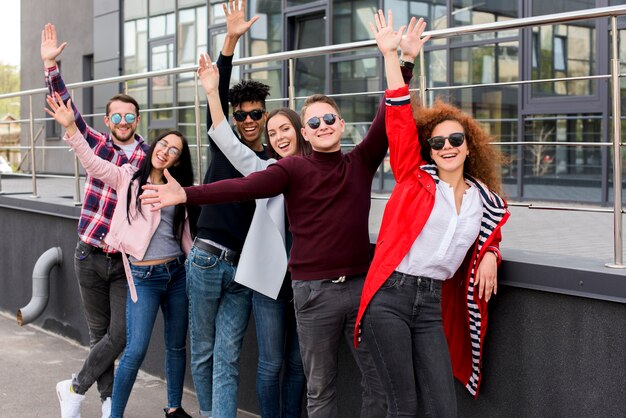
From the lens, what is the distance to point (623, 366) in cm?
336

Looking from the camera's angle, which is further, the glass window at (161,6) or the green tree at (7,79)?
the green tree at (7,79)

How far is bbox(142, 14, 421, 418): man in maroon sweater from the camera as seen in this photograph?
11.8 ft

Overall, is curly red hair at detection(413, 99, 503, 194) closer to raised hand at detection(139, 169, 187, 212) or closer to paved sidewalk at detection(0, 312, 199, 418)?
raised hand at detection(139, 169, 187, 212)

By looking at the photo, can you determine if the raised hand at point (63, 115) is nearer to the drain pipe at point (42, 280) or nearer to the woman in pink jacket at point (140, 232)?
the woman in pink jacket at point (140, 232)

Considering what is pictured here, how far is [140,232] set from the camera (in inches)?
184

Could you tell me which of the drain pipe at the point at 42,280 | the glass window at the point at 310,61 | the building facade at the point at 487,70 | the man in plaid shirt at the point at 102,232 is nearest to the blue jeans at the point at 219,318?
the man in plaid shirt at the point at 102,232

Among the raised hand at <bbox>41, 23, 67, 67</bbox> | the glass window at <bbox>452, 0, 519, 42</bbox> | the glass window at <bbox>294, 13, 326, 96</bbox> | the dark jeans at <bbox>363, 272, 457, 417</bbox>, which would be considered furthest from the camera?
the glass window at <bbox>294, 13, 326, 96</bbox>

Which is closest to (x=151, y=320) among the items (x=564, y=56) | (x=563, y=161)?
(x=563, y=161)

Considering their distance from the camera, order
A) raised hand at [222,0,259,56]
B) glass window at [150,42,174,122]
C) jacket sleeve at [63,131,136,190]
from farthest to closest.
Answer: glass window at [150,42,174,122], jacket sleeve at [63,131,136,190], raised hand at [222,0,259,56]

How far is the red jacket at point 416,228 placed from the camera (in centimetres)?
335

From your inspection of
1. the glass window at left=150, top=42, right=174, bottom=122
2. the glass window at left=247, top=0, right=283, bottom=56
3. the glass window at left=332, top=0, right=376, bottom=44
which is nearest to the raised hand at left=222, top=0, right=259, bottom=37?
the glass window at left=332, top=0, right=376, bottom=44

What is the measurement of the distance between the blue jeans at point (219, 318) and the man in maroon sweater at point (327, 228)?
29.7 inches

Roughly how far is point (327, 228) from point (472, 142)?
0.74m

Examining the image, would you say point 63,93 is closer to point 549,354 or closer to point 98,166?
point 98,166
